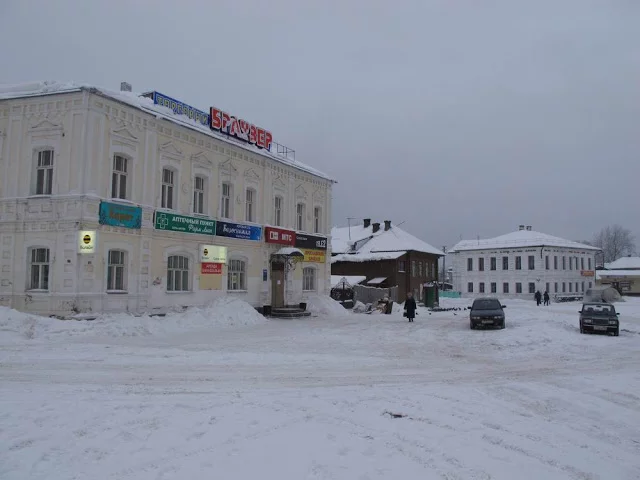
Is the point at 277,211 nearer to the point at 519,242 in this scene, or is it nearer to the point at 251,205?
the point at 251,205

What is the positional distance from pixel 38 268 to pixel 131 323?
4.65 m

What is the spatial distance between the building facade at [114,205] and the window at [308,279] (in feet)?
19.3

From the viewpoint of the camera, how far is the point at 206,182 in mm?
25016

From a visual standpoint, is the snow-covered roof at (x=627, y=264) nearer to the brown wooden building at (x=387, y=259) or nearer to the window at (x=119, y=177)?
the brown wooden building at (x=387, y=259)

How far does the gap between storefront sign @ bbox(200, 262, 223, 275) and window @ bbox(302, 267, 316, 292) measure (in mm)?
7913

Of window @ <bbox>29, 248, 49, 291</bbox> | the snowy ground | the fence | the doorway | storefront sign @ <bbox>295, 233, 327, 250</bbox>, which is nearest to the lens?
the snowy ground

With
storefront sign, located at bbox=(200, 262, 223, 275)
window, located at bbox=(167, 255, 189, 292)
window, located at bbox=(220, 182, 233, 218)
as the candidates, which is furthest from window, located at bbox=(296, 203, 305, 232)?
window, located at bbox=(167, 255, 189, 292)

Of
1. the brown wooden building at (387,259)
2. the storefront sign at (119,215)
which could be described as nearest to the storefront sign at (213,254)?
the storefront sign at (119,215)

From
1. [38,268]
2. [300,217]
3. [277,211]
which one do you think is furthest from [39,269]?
[300,217]

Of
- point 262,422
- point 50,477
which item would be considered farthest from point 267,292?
Result: point 50,477

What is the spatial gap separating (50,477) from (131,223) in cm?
1628

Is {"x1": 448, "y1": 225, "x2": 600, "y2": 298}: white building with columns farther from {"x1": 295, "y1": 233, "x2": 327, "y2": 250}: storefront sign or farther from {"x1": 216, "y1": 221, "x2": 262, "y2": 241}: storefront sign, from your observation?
{"x1": 216, "y1": 221, "x2": 262, "y2": 241}: storefront sign

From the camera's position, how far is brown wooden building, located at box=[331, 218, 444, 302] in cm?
4562

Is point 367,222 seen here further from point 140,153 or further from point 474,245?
point 140,153
